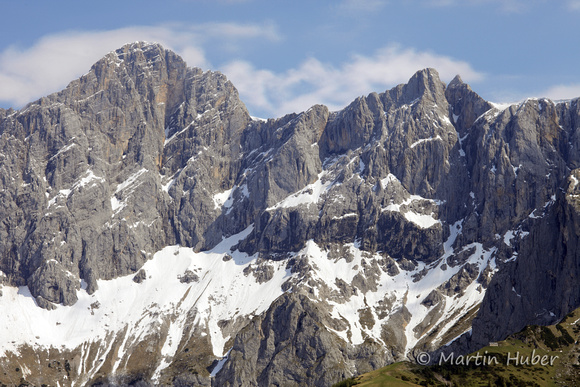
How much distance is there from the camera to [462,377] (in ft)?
643

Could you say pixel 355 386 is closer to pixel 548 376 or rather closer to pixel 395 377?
pixel 395 377

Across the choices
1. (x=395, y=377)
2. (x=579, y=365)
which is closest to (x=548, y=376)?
(x=579, y=365)

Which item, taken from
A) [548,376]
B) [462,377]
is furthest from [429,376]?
[548,376]

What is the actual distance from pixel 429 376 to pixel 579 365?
4134cm

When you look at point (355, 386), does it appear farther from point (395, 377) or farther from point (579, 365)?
point (579, 365)

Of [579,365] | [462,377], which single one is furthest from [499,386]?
[579,365]

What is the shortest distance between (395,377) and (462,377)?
58.8 ft

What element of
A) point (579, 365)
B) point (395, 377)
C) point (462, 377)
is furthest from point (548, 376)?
point (395, 377)

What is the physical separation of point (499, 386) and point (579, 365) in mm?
26356

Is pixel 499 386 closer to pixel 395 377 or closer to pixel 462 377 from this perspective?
pixel 462 377

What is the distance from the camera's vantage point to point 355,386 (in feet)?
651

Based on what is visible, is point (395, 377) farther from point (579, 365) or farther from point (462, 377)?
point (579, 365)

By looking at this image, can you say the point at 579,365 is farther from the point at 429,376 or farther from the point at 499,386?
the point at 429,376

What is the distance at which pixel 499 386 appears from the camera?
190125 mm
